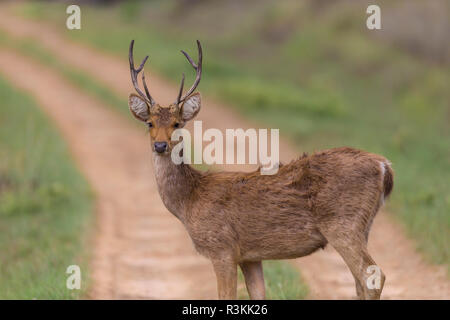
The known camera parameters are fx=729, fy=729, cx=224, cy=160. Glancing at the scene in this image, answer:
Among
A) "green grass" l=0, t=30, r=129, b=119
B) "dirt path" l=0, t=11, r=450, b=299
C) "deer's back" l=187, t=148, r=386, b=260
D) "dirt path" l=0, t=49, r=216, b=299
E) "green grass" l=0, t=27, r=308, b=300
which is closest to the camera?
"deer's back" l=187, t=148, r=386, b=260

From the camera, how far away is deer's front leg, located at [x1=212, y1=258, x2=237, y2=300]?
19.5 ft

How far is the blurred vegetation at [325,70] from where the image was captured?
12.2 meters

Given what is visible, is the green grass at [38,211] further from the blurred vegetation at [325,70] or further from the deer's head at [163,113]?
the blurred vegetation at [325,70]

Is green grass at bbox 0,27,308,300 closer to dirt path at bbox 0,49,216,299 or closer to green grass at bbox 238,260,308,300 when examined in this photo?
green grass at bbox 238,260,308,300

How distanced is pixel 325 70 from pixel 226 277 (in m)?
15.0

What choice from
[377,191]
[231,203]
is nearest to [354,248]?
[377,191]

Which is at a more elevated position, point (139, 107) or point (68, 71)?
point (68, 71)

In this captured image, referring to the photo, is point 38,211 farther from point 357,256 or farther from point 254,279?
point 357,256

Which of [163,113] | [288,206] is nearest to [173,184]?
[163,113]

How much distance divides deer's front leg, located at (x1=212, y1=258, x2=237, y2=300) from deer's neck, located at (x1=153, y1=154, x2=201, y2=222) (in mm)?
524

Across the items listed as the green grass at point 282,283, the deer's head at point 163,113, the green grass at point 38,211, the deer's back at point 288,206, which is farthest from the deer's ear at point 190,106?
the green grass at point 38,211

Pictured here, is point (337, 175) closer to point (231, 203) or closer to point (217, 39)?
point (231, 203)

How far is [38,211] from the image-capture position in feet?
37.5

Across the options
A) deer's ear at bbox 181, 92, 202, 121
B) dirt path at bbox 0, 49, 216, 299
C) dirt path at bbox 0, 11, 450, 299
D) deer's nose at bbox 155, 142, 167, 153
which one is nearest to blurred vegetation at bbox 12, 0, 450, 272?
dirt path at bbox 0, 11, 450, 299
